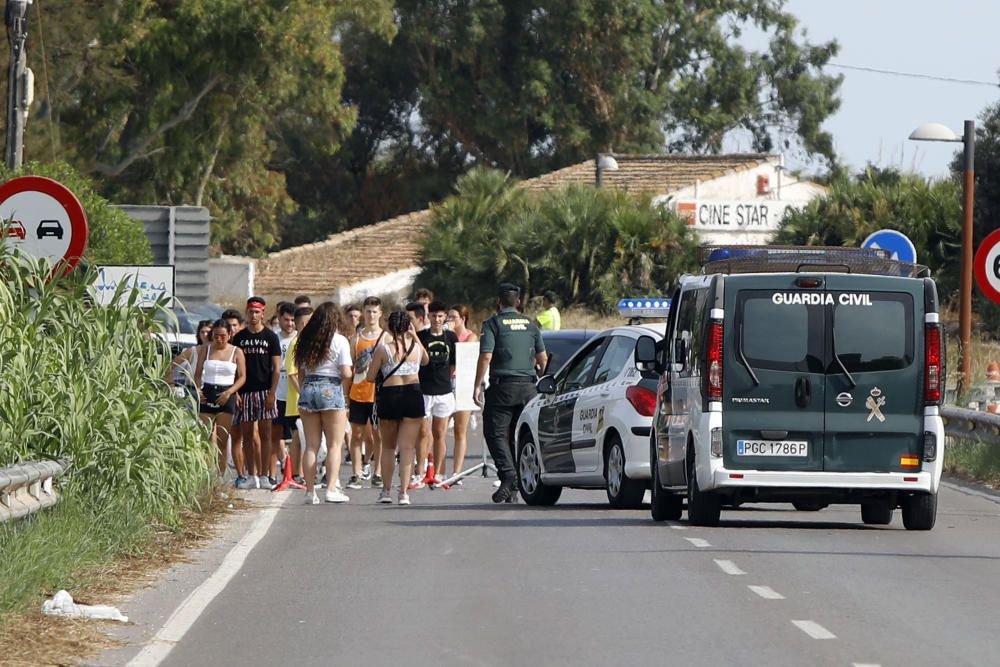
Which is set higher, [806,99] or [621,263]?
[806,99]

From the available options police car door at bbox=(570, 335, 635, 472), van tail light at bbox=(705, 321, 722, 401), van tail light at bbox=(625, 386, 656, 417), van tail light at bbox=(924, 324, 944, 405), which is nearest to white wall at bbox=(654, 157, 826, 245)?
police car door at bbox=(570, 335, 635, 472)

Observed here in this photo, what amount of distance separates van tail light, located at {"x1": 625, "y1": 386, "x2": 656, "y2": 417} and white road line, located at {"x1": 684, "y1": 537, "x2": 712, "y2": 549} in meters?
2.41

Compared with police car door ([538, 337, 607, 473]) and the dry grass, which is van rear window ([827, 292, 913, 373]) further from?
the dry grass

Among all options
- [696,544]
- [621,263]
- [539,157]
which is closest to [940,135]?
[696,544]

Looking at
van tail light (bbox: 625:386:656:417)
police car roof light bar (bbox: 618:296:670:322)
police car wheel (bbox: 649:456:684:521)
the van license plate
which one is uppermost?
police car roof light bar (bbox: 618:296:670:322)

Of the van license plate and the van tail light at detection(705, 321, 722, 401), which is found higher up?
the van tail light at detection(705, 321, 722, 401)

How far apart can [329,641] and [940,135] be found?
16.6 meters

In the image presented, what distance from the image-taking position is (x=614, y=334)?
1761cm

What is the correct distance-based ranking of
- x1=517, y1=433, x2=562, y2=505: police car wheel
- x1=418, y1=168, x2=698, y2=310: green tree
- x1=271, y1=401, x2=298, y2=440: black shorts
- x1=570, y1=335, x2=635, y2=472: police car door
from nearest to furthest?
1. x1=570, y1=335, x2=635, y2=472: police car door
2. x1=517, y1=433, x2=562, y2=505: police car wheel
3. x1=271, y1=401, x2=298, y2=440: black shorts
4. x1=418, y1=168, x2=698, y2=310: green tree

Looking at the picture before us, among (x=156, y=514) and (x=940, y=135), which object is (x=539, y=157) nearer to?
(x=940, y=135)

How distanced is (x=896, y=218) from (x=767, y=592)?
113 ft

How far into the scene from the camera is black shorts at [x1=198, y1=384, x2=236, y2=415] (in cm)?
1986

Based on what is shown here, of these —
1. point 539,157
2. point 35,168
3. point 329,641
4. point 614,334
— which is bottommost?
point 329,641

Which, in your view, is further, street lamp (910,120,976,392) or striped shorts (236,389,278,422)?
street lamp (910,120,976,392)
